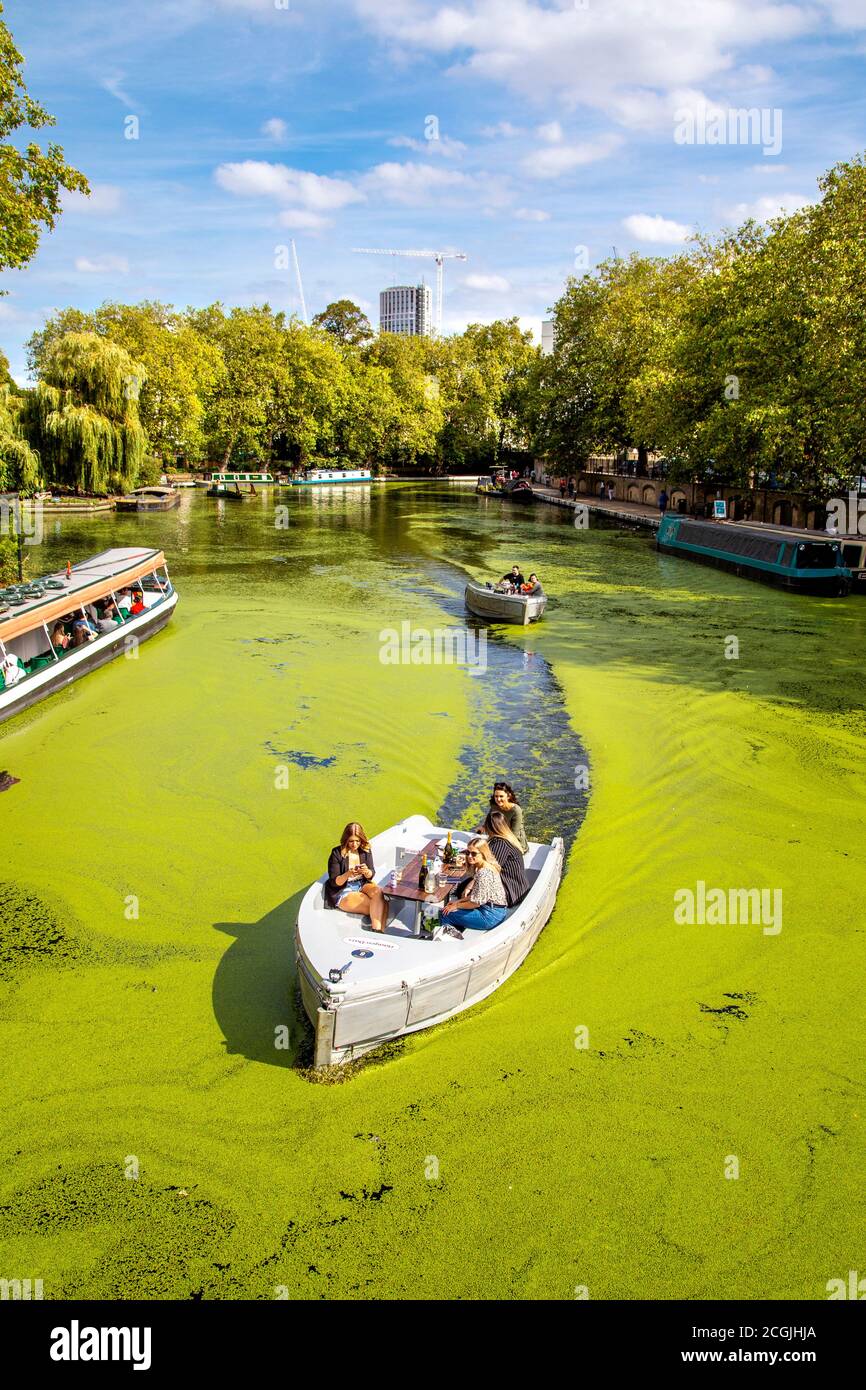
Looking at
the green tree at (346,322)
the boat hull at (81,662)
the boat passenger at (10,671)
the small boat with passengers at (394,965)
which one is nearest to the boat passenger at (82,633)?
the boat hull at (81,662)

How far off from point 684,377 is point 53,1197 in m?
57.3

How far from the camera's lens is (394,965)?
9062 millimetres

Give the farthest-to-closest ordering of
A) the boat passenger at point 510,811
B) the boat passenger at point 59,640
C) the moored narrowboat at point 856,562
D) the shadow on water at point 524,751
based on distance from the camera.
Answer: the moored narrowboat at point 856,562
the boat passenger at point 59,640
the shadow on water at point 524,751
the boat passenger at point 510,811

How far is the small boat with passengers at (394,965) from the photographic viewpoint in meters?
8.69

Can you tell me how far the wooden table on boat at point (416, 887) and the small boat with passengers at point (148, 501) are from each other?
196 feet

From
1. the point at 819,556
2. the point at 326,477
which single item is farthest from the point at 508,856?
the point at 326,477

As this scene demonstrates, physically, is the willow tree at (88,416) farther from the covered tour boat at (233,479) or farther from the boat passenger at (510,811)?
the boat passenger at (510,811)

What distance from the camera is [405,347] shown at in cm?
11556

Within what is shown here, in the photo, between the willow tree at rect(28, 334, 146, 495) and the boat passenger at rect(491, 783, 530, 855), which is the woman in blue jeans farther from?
the willow tree at rect(28, 334, 146, 495)

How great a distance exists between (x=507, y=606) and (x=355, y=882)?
2007 cm

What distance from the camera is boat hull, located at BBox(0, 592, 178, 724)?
2014 cm

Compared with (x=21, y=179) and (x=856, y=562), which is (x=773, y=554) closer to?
(x=856, y=562)

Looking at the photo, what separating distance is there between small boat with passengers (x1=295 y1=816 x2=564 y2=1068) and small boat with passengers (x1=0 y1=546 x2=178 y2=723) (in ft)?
42.1
